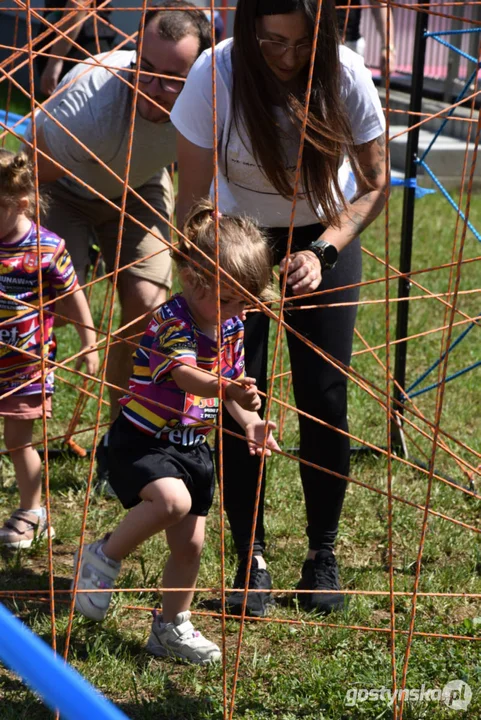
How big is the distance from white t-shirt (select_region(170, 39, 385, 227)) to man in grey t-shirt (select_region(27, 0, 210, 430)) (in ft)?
0.67

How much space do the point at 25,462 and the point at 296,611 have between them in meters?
0.89

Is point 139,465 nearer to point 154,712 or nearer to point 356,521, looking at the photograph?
point 154,712

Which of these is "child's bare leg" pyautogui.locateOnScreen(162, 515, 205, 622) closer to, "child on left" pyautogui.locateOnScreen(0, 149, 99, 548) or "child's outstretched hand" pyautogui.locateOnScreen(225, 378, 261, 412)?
"child's outstretched hand" pyautogui.locateOnScreen(225, 378, 261, 412)

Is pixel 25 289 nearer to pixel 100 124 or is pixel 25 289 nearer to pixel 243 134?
pixel 100 124

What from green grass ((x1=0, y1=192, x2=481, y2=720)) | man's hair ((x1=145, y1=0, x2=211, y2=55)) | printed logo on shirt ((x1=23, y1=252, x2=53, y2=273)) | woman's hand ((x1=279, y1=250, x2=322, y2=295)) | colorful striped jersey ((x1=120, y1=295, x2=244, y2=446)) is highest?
man's hair ((x1=145, y1=0, x2=211, y2=55))

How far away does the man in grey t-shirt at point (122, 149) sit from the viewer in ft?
8.31

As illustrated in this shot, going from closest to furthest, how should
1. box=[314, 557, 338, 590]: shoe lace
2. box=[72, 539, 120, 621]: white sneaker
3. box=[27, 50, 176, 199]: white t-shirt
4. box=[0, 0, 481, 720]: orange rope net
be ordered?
box=[0, 0, 481, 720]: orange rope net, box=[72, 539, 120, 621]: white sneaker, box=[314, 557, 338, 590]: shoe lace, box=[27, 50, 176, 199]: white t-shirt

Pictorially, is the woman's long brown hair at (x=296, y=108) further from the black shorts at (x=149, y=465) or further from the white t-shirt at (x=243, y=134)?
the black shorts at (x=149, y=465)

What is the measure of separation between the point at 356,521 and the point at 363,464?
0.41 meters

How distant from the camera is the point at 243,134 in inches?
83.6

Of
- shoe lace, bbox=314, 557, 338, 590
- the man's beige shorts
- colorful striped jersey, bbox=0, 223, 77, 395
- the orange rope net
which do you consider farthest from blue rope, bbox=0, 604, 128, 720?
the man's beige shorts

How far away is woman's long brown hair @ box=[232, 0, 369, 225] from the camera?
2010 millimetres

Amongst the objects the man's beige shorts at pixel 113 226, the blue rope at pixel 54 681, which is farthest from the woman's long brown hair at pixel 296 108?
the blue rope at pixel 54 681

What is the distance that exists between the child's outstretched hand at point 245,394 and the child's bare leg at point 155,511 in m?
0.24
